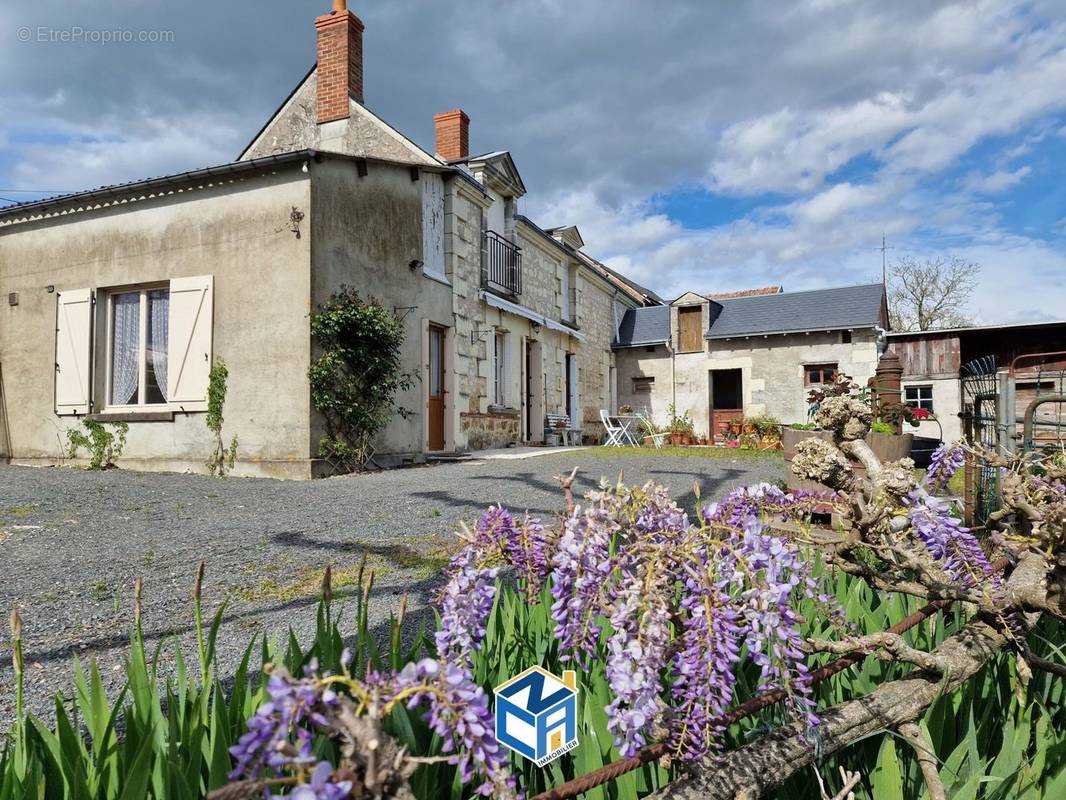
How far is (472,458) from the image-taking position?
11.2 meters

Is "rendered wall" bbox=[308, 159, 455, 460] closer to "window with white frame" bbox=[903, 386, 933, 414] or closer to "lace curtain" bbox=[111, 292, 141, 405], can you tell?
"lace curtain" bbox=[111, 292, 141, 405]

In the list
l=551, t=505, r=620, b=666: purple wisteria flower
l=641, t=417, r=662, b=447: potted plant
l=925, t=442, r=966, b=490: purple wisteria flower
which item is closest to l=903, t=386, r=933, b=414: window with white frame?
l=641, t=417, r=662, b=447: potted plant

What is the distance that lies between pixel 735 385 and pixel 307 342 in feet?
59.6

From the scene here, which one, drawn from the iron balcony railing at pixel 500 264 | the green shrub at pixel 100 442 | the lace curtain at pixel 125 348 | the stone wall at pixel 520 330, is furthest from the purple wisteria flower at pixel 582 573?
the iron balcony railing at pixel 500 264

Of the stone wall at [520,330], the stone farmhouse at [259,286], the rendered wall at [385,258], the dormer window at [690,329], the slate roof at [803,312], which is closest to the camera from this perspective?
the stone farmhouse at [259,286]

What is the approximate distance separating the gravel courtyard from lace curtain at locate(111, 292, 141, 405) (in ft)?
4.95

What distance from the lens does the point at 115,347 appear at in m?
10.0

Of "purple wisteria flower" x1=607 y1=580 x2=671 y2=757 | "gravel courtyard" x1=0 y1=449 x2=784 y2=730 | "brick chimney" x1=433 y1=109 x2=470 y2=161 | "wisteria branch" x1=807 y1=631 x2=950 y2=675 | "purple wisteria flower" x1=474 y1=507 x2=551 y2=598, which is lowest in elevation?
"gravel courtyard" x1=0 y1=449 x2=784 y2=730

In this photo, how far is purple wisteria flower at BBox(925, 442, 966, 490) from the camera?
204 cm

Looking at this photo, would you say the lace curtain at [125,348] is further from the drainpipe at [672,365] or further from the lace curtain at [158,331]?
the drainpipe at [672,365]

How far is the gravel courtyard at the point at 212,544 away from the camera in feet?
9.66

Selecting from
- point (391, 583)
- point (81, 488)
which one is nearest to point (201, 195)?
point (81, 488)

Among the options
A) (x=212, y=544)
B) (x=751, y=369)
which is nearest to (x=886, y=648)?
(x=212, y=544)

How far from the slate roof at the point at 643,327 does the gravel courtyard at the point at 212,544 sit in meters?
11.6
